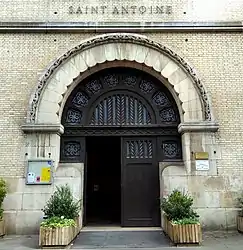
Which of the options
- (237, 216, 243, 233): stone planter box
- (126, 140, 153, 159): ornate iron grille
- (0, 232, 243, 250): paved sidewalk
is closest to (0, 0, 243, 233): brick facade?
(237, 216, 243, 233): stone planter box

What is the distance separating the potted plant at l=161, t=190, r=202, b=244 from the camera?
8758 mm

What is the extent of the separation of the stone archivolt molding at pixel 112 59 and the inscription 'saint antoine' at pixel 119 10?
1.17m

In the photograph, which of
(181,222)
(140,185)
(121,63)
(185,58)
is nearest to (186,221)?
(181,222)

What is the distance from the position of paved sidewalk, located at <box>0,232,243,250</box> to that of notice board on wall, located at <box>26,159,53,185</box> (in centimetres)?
180

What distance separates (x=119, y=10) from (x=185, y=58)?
10.7ft

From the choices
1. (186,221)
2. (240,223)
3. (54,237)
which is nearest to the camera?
(54,237)

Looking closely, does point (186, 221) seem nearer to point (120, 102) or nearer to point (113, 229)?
point (113, 229)

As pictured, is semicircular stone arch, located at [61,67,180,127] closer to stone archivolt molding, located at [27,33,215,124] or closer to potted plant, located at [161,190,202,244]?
stone archivolt molding, located at [27,33,215,124]

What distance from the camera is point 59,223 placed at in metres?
8.76

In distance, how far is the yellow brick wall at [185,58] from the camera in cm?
1155

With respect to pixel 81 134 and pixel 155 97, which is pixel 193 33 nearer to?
pixel 155 97

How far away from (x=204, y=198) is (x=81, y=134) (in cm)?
496

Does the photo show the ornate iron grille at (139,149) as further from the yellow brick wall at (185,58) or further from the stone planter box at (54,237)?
the stone planter box at (54,237)

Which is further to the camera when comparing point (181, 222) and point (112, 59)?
point (112, 59)
